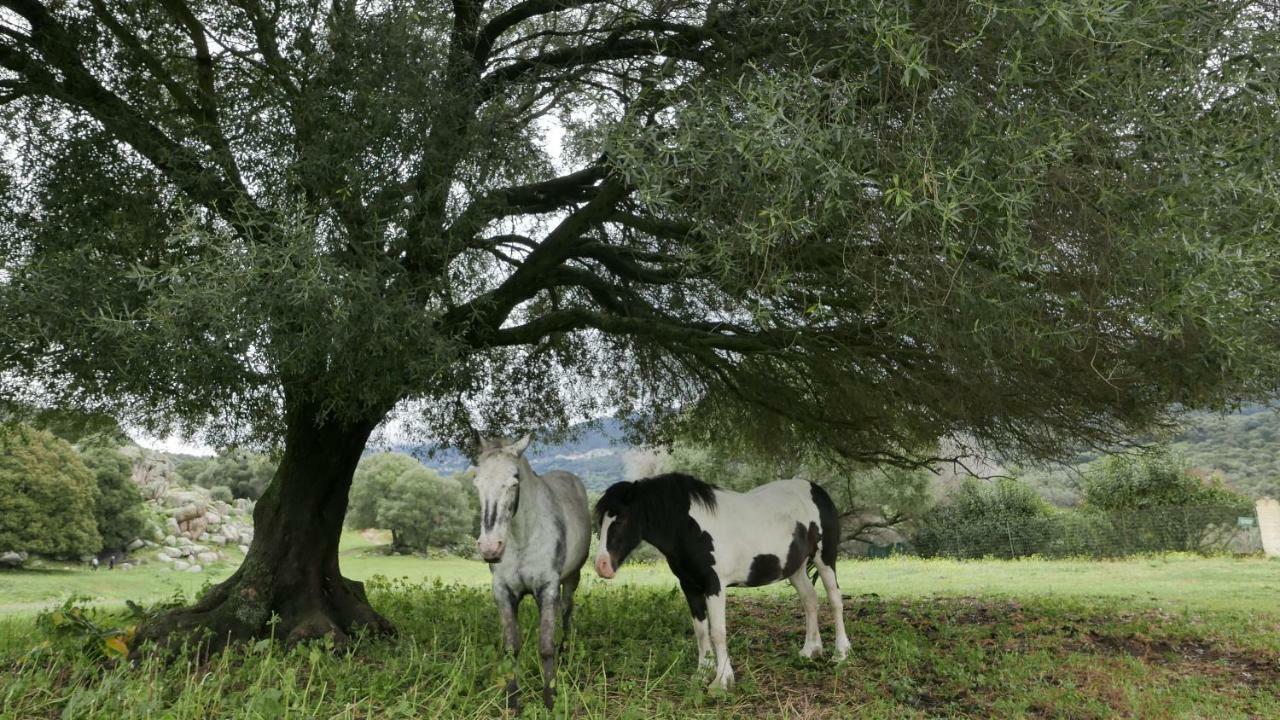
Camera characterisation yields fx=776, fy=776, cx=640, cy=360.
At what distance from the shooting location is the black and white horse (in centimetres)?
618

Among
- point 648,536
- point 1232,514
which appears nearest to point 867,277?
point 648,536

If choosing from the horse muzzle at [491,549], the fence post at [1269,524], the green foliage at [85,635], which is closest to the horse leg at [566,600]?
the horse muzzle at [491,549]

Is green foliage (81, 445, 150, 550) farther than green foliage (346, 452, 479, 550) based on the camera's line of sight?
No

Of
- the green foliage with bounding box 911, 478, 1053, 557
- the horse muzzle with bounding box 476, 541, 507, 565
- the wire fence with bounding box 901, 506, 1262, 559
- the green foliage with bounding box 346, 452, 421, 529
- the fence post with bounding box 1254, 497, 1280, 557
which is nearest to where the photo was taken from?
the horse muzzle with bounding box 476, 541, 507, 565

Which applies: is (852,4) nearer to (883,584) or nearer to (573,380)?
(573,380)

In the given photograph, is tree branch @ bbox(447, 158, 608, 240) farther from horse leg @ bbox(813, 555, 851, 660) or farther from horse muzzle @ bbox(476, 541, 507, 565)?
horse leg @ bbox(813, 555, 851, 660)

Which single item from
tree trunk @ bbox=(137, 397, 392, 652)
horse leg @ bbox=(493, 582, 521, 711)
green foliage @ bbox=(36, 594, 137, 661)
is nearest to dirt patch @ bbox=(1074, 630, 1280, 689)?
horse leg @ bbox=(493, 582, 521, 711)

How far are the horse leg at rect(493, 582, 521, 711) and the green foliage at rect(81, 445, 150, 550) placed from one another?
20627mm

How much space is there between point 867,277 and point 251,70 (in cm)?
657

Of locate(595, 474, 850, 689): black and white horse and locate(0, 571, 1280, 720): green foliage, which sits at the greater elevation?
locate(595, 474, 850, 689): black and white horse

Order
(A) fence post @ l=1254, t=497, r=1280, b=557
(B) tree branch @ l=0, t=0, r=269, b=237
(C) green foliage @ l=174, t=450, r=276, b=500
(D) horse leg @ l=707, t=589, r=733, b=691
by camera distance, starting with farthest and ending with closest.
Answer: (C) green foliage @ l=174, t=450, r=276, b=500
(A) fence post @ l=1254, t=497, r=1280, b=557
(B) tree branch @ l=0, t=0, r=269, b=237
(D) horse leg @ l=707, t=589, r=733, b=691

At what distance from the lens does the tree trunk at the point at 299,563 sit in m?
7.63

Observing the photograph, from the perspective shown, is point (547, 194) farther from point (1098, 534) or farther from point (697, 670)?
point (1098, 534)

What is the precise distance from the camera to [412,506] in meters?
33.5
